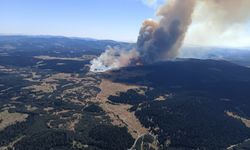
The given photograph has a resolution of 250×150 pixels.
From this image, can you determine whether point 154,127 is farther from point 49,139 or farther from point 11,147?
point 11,147

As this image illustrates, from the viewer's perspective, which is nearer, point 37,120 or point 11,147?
point 11,147

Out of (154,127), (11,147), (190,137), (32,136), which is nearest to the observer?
(11,147)

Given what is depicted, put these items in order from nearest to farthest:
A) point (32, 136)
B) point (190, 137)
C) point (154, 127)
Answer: point (32, 136) → point (190, 137) → point (154, 127)

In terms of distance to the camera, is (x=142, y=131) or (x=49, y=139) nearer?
(x=49, y=139)

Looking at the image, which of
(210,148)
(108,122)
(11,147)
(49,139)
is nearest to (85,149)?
(49,139)

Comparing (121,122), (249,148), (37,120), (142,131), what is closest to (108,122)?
(121,122)

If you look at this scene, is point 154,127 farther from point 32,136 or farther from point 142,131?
point 32,136

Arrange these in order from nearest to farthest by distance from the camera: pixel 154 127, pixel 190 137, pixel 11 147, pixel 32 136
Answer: pixel 11 147 → pixel 32 136 → pixel 190 137 → pixel 154 127

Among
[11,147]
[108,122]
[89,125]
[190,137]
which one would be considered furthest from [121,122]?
[11,147]
